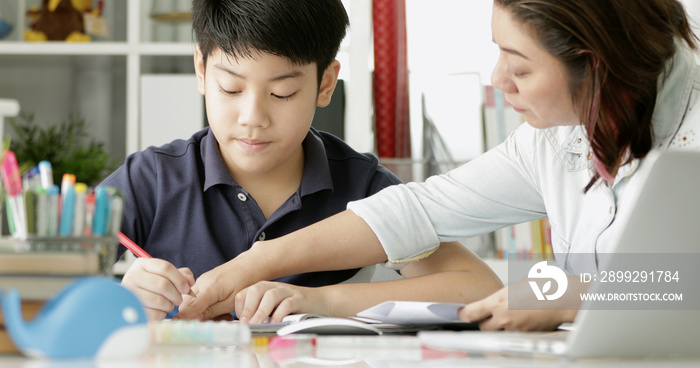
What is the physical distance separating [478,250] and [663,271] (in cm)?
166

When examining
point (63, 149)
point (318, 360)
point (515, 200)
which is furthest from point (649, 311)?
point (63, 149)

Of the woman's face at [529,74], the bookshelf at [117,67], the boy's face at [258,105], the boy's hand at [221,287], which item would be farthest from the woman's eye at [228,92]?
the bookshelf at [117,67]

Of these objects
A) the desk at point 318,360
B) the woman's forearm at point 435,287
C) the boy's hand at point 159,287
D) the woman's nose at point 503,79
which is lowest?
the woman's forearm at point 435,287

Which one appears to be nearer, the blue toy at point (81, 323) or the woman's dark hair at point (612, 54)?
the blue toy at point (81, 323)

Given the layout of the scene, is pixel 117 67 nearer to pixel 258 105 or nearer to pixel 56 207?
pixel 258 105

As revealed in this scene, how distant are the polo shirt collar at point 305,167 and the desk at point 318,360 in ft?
2.10

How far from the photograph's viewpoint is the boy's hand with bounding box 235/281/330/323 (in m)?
0.85

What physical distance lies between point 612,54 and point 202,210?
0.68 metres

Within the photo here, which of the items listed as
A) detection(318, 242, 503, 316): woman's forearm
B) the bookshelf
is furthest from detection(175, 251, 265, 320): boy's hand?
the bookshelf

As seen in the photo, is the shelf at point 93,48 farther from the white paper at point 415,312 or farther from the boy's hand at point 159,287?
the white paper at point 415,312

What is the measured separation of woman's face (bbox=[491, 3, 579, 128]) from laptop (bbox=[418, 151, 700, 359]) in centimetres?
39

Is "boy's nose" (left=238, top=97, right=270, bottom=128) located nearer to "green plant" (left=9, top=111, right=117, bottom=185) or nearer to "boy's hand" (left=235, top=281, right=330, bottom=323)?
"boy's hand" (left=235, top=281, right=330, bottom=323)

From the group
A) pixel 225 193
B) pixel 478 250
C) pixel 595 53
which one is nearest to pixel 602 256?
pixel 595 53

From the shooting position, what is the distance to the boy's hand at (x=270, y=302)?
33.3 inches
